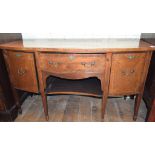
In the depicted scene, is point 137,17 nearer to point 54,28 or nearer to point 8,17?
point 54,28

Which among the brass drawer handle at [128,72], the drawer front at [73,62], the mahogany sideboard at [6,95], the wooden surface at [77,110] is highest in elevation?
the drawer front at [73,62]

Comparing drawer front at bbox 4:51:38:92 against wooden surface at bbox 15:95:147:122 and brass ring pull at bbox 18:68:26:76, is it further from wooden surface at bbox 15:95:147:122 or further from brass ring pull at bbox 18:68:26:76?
wooden surface at bbox 15:95:147:122

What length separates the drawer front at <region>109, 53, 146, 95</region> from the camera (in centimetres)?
105

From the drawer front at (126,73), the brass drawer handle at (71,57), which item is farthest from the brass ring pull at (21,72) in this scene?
the drawer front at (126,73)

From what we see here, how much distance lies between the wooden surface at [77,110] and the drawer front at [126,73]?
0.41 m

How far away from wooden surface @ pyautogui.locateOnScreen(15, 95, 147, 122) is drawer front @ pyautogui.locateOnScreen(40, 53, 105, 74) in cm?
61

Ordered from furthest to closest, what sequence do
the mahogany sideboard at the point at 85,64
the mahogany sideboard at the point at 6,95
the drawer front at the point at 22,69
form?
the mahogany sideboard at the point at 6,95
the drawer front at the point at 22,69
the mahogany sideboard at the point at 85,64

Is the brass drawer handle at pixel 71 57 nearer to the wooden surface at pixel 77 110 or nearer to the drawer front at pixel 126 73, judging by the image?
the drawer front at pixel 126 73

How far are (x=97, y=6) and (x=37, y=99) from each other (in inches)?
53.7

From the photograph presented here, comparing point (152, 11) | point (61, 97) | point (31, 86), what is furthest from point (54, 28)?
point (152, 11)

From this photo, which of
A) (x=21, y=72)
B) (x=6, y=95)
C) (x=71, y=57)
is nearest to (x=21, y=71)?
(x=21, y=72)

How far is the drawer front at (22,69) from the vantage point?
1132mm

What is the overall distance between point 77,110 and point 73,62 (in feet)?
2.37

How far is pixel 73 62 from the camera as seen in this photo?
107cm
